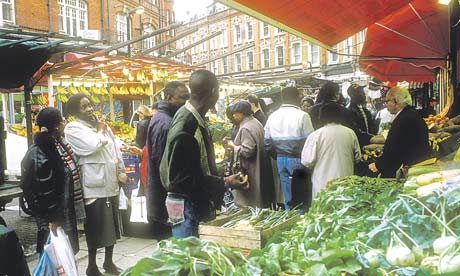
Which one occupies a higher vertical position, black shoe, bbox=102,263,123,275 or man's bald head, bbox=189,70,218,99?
man's bald head, bbox=189,70,218,99

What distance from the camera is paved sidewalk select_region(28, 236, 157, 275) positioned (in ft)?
19.1

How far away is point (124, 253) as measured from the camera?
622 centimetres

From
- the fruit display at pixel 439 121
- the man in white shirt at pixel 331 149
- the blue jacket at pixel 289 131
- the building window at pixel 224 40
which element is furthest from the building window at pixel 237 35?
the man in white shirt at pixel 331 149

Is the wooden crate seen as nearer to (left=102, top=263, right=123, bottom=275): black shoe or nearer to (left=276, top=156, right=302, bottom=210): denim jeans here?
(left=102, top=263, right=123, bottom=275): black shoe

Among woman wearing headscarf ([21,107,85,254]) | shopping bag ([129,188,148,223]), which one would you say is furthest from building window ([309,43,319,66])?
woman wearing headscarf ([21,107,85,254])

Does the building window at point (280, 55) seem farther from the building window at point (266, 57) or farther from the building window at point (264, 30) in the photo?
the building window at point (264, 30)

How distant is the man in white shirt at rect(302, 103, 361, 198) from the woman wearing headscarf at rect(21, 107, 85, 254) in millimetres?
2582

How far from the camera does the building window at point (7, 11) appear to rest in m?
22.1

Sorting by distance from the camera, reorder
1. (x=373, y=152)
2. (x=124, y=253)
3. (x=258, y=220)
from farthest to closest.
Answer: (x=124, y=253) → (x=373, y=152) → (x=258, y=220)

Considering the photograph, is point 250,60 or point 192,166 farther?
point 250,60

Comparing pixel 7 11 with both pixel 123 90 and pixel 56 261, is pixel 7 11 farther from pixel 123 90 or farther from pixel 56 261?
pixel 56 261

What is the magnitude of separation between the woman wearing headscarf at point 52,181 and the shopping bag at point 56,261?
0.36m

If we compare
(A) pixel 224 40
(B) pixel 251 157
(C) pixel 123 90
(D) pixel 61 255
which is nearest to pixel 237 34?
Result: (A) pixel 224 40

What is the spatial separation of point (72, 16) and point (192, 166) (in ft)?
90.2
